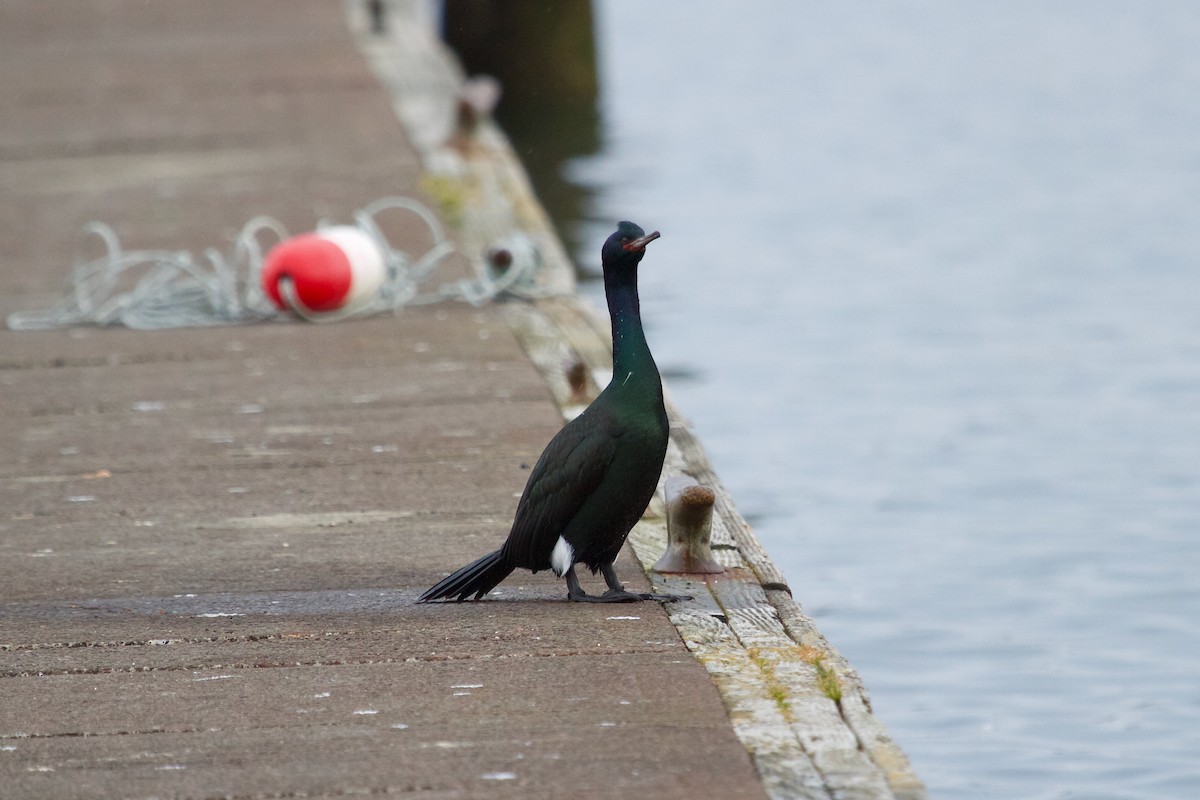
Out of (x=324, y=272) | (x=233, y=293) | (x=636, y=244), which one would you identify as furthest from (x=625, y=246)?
(x=233, y=293)

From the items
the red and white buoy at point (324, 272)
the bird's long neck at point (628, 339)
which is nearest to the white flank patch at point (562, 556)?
the bird's long neck at point (628, 339)

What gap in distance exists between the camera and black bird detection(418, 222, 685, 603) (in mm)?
4957

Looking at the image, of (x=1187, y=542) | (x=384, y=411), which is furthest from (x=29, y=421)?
(x=1187, y=542)

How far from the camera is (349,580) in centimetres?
548

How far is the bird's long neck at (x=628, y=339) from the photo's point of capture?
504 centimetres

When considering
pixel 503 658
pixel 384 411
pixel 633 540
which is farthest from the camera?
pixel 384 411

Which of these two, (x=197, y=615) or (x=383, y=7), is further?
(x=383, y=7)

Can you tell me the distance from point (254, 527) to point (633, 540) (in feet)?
3.98

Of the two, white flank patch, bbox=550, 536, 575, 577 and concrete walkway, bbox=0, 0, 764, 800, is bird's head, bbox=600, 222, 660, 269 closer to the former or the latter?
white flank patch, bbox=550, 536, 575, 577

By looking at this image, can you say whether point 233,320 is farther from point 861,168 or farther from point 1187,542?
point 861,168

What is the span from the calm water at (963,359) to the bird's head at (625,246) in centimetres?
232

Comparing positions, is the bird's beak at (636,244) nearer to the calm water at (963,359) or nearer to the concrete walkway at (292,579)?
the concrete walkway at (292,579)

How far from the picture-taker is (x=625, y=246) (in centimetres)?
507

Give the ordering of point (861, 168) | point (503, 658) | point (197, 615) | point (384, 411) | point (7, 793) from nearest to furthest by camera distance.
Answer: point (7, 793) → point (503, 658) → point (197, 615) → point (384, 411) → point (861, 168)
